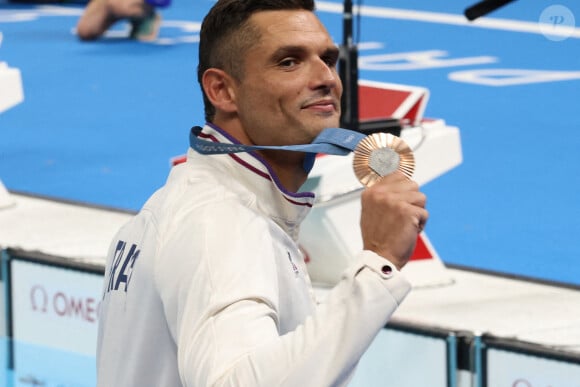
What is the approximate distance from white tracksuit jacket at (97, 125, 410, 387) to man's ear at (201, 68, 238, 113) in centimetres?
4

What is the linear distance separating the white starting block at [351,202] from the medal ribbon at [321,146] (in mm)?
2380

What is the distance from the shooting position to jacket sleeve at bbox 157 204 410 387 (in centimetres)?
178

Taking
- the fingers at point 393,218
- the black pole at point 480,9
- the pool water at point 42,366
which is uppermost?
the fingers at point 393,218

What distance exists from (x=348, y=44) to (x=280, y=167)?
275 cm

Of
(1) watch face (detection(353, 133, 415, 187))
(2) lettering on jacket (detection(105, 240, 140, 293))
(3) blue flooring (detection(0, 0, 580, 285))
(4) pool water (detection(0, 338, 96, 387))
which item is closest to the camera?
(1) watch face (detection(353, 133, 415, 187))

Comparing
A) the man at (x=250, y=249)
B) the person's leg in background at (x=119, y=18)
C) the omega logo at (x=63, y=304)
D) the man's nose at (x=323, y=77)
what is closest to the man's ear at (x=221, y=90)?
the man at (x=250, y=249)

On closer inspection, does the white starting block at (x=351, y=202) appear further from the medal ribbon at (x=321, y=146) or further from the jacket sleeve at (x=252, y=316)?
the jacket sleeve at (x=252, y=316)

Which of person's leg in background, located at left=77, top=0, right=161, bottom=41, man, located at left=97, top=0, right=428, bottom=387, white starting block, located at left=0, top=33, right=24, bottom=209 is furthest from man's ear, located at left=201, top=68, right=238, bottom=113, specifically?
person's leg in background, located at left=77, top=0, right=161, bottom=41

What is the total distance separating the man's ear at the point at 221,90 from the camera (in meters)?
2.16

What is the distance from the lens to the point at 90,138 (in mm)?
7828

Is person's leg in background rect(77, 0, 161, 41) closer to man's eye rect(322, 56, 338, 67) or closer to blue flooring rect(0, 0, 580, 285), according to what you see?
blue flooring rect(0, 0, 580, 285)

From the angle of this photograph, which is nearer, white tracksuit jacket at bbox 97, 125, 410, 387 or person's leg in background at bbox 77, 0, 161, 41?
white tracksuit jacket at bbox 97, 125, 410, 387

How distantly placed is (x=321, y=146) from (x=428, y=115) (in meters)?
5.81

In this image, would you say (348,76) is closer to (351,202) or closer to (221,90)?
(351,202)
